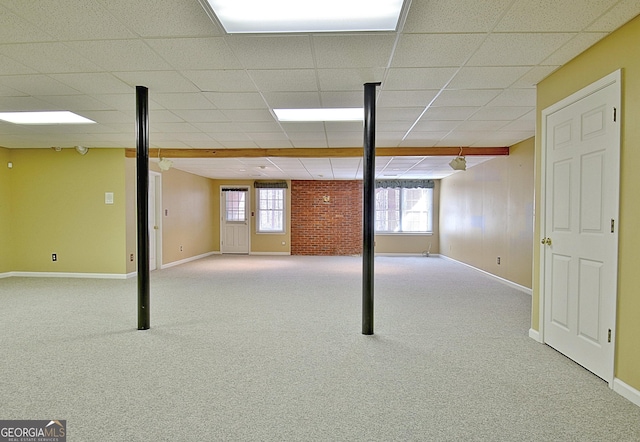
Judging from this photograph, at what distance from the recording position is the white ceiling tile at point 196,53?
2441mm

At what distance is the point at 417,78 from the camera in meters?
3.04

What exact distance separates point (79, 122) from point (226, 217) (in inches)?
239

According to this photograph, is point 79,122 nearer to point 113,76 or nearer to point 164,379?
point 113,76

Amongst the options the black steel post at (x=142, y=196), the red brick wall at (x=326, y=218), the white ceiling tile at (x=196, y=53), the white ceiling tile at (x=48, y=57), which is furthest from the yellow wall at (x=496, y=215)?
the white ceiling tile at (x=48, y=57)

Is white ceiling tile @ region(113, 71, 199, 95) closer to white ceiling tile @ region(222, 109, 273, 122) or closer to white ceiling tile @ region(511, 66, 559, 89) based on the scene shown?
white ceiling tile @ region(222, 109, 273, 122)

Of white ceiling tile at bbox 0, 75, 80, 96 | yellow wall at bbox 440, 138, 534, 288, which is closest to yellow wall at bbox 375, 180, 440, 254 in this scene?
yellow wall at bbox 440, 138, 534, 288

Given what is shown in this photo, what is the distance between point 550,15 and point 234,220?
9346 millimetres

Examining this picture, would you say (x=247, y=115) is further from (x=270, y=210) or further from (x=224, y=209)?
(x=224, y=209)

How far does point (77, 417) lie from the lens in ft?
6.09

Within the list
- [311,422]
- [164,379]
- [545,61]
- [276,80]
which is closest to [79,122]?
[276,80]

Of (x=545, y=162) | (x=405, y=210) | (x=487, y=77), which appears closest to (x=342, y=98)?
(x=487, y=77)

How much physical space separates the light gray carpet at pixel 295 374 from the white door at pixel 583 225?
25 cm

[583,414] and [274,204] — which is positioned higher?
[274,204]

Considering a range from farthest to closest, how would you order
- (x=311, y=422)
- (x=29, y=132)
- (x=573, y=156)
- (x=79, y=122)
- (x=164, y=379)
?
(x=29, y=132) < (x=79, y=122) < (x=573, y=156) < (x=164, y=379) < (x=311, y=422)
